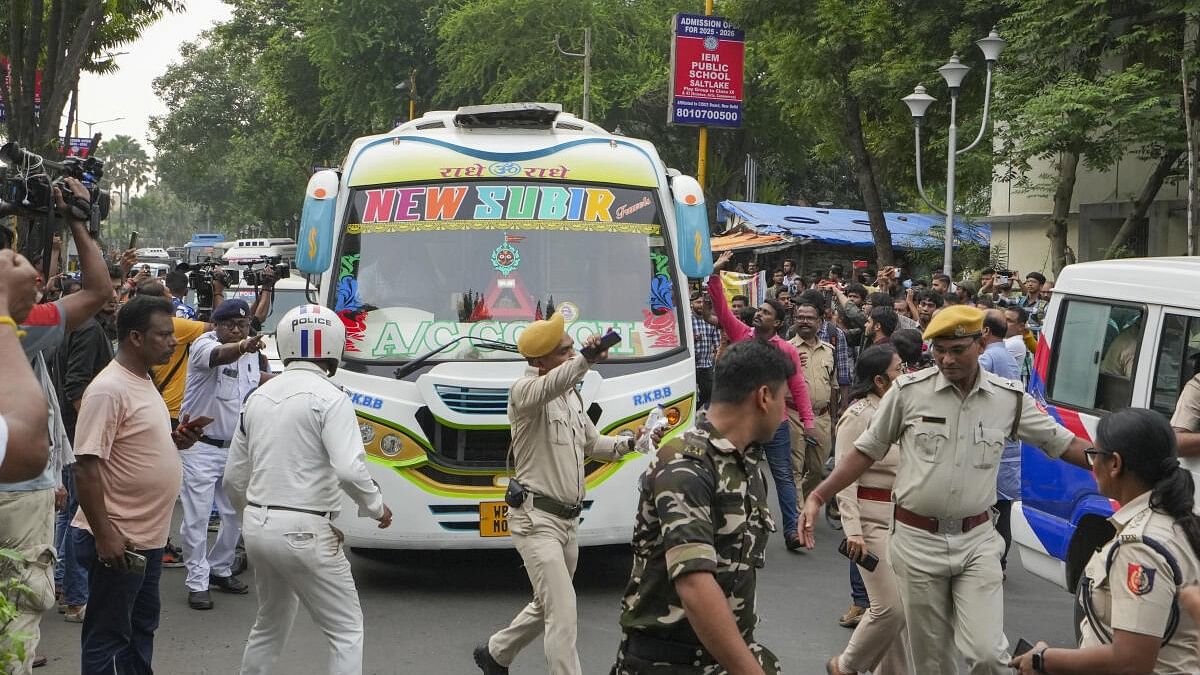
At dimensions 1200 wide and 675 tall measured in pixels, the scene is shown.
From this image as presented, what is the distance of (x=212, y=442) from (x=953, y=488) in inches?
188

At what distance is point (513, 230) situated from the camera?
8562 millimetres

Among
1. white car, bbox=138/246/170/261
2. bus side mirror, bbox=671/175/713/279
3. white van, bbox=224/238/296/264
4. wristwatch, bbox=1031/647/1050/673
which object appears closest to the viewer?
wristwatch, bbox=1031/647/1050/673

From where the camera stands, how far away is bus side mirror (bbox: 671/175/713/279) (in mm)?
8617

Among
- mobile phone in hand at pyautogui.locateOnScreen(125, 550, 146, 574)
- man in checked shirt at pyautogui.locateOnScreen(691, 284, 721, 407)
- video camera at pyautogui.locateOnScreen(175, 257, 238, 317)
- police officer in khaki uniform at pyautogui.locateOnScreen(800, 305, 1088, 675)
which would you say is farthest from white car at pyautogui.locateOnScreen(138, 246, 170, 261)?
police officer in khaki uniform at pyautogui.locateOnScreen(800, 305, 1088, 675)

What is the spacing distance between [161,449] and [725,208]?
3112cm

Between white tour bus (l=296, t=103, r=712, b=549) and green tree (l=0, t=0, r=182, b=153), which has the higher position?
green tree (l=0, t=0, r=182, b=153)

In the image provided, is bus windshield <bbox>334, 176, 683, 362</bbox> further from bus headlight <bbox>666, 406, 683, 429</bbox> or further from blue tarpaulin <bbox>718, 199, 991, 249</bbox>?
blue tarpaulin <bbox>718, 199, 991, 249</bbox>

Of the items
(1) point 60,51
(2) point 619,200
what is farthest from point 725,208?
(2) point 619,200

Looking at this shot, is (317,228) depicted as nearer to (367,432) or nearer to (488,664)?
(367,432)

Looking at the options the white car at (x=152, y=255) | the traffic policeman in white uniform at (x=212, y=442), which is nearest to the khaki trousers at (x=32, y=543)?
the traffic policeman in white uniform at (x=212, y=442)

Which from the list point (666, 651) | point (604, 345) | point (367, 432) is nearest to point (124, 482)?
point (604, 345)

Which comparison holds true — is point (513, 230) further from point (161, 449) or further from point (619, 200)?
point (161, 449)

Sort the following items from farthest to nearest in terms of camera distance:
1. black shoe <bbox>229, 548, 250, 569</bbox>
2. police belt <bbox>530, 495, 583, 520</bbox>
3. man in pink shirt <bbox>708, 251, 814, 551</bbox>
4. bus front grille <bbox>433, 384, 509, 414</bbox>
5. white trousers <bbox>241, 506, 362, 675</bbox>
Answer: man in pink shirt <bbox>708, 251, 814, 551</bbox>
black shoe <bbox>229, 548, 250, 569</bbox>
bus front grille <bbox>433, 384, 509, 414</bbox>
police belt <bbox>530, 495, 583, 520</bbox>
white trousers <bbox>241, 506, 362, 675</bbox>

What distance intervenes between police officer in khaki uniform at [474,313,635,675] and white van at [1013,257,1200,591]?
2.32 m
